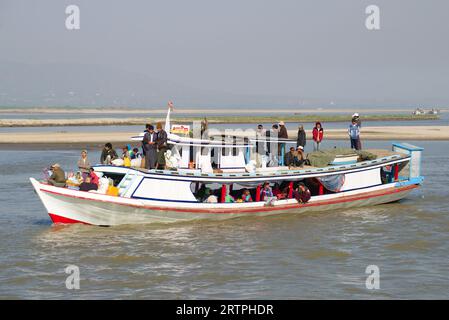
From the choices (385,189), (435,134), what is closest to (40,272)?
(385,189)

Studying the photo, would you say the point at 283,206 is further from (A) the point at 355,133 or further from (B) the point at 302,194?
(A) the point at 355,133

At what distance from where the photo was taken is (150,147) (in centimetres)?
2409

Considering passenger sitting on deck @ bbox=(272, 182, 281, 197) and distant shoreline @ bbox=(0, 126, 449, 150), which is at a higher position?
passenger sitting on deck @ bbox=(272, 182, 281, 197)

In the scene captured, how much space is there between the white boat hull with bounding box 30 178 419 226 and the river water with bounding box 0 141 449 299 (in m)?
0.29

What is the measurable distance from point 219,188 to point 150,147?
11.8 ft

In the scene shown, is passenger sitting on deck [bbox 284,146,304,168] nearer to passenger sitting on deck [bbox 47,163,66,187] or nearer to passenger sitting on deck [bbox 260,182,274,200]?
passenger sitting on deck [bbox 260,182,274,200]

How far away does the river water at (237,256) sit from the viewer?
56.1 ft

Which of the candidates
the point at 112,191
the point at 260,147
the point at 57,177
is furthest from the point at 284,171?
the point at 57,177

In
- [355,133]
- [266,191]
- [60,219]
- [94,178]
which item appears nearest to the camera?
[60,219]

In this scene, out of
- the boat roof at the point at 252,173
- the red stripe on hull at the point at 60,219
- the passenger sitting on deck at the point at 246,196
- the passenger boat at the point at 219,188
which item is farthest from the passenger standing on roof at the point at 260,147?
the red stripe on hull at the point at 60,219

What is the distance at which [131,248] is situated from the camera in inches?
825

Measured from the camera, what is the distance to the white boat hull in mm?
22594

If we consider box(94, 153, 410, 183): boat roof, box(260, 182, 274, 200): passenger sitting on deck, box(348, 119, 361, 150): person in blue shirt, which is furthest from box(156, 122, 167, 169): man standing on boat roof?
box(348, 119, 361, 150): person in blue shirt

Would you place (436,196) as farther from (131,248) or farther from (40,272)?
(40,272)
